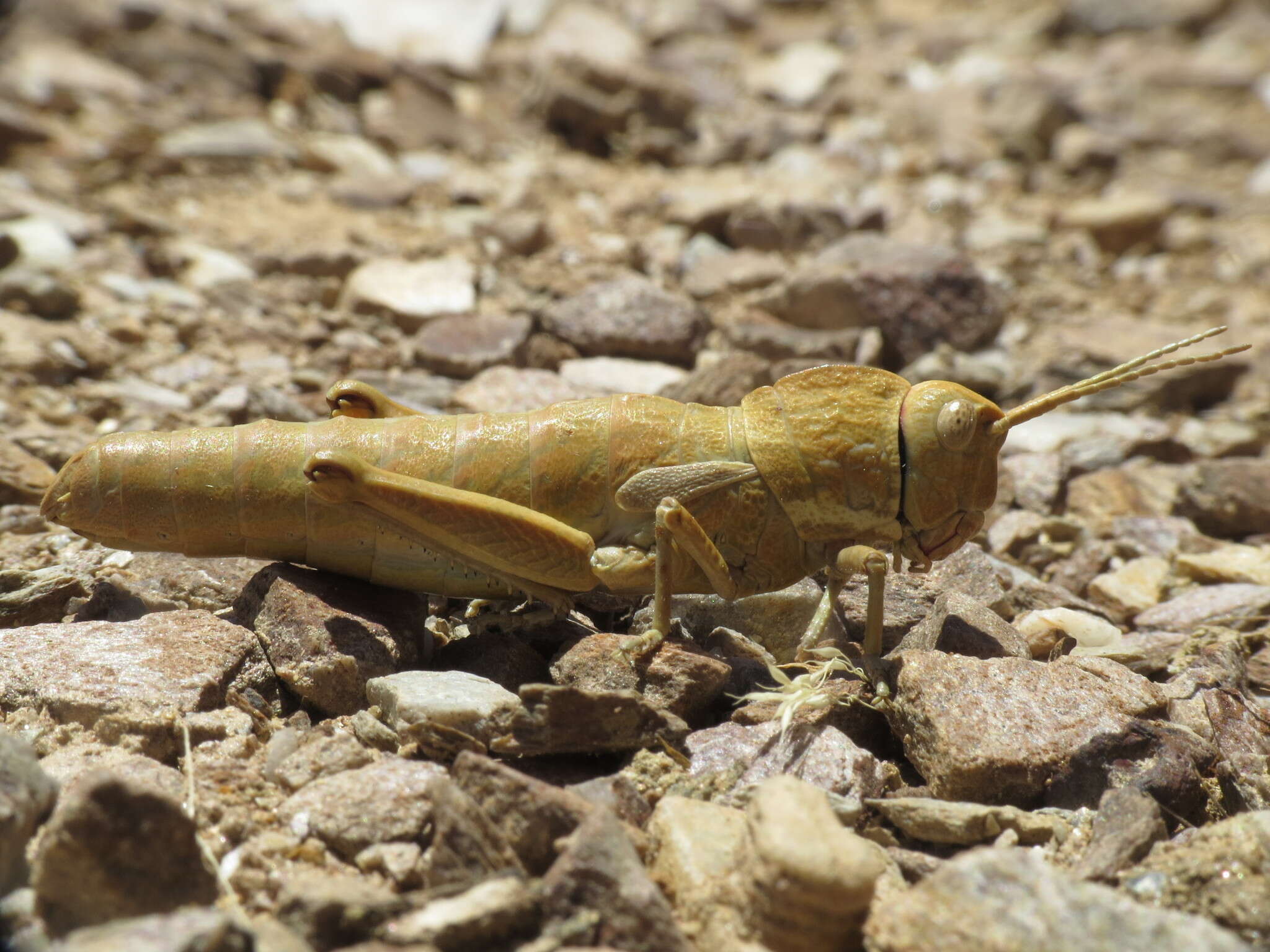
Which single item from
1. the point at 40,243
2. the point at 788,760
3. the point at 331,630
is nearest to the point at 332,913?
the point at 331,630

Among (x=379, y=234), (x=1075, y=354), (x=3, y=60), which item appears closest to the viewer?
(x=1075, y=354)

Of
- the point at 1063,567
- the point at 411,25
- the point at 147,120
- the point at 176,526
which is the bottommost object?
the point at 1063,567

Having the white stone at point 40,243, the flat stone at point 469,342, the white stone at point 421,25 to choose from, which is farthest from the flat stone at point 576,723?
the white stone at point 421,25

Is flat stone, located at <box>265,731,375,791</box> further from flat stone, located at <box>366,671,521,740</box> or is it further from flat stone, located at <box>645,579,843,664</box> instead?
flat stone, located at <box>645,579,843,664</box>

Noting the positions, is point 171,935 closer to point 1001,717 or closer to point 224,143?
point 1001,717

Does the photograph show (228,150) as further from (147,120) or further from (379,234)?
(379,234)

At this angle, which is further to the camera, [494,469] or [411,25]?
[411,25]

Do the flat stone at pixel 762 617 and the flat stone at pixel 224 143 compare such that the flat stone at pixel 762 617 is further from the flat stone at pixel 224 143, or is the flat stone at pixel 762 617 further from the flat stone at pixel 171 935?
the flat stone at pixel 224 143

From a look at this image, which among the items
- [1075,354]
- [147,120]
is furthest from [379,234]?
[1075,354]
